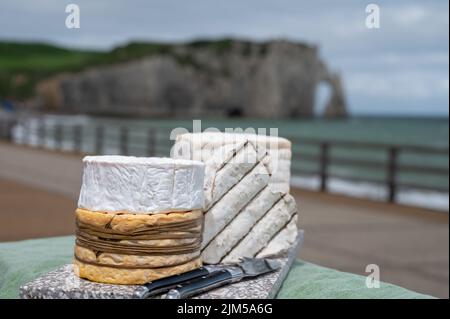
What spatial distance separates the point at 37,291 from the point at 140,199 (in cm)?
46

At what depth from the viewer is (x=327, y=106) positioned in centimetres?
18438

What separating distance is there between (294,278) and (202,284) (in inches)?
28.9

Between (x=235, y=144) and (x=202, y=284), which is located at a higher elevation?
(x=235, y=144)

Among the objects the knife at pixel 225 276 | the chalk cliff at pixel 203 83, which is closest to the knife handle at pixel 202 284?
the knife at pixel 225 276

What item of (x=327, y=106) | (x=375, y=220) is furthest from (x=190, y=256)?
(x=327, y=106)

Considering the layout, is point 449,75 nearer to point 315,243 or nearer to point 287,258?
point 315,243

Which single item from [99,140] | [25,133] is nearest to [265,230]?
[99,140]

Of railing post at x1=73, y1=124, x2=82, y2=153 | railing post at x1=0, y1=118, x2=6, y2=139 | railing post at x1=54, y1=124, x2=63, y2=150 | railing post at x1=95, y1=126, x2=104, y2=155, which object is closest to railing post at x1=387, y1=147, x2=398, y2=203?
railing post at x1=95, y1=126, x2=104, y2=155

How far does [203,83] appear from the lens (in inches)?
6284

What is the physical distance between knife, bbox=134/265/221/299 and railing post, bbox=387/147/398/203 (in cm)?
1249

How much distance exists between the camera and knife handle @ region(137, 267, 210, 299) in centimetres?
231

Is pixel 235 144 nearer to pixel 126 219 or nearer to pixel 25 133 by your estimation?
pixel 126 219

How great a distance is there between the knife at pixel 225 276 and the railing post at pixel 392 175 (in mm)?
12044

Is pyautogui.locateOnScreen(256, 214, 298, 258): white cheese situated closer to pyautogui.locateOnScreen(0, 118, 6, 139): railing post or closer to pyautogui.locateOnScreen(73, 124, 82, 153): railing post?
pyautogui.locateOnScreen(73, 124, 82, 153): railing post
